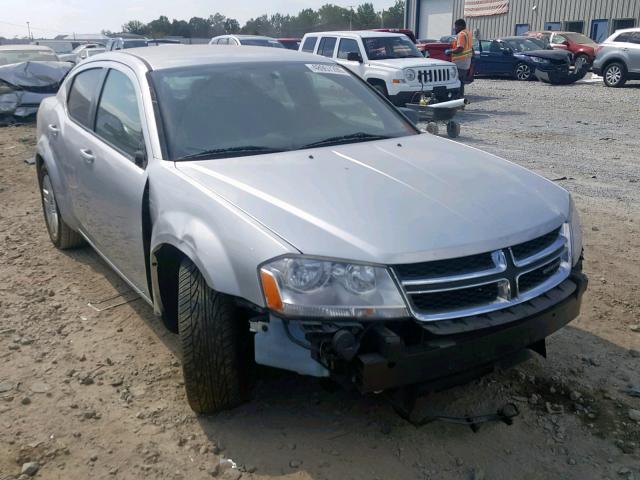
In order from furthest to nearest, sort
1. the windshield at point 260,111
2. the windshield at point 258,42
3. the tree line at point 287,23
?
the tree line at point 287,23
the windshield at point 258,42
the windshield at point 260,111

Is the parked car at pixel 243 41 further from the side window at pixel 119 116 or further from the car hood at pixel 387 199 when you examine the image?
the car hood at pixel 387 199

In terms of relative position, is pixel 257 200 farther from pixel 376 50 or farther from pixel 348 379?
pixel 376 50

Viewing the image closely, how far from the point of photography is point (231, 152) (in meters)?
3.46

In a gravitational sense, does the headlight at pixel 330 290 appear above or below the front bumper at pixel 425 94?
above

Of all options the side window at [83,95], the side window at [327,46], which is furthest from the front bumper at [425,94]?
the side window at [83,95]

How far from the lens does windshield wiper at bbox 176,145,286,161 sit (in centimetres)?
338

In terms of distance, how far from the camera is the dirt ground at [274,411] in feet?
9.27

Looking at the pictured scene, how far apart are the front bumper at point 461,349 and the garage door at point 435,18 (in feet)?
136

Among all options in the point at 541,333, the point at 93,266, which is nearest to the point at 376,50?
the point at 93,266

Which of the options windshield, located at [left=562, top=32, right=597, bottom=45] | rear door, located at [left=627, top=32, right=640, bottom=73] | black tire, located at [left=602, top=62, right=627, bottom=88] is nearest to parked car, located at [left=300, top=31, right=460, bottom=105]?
rear door, located at [left=627, top=32, right=640, bottom=73]

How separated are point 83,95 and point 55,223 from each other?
1296 mm

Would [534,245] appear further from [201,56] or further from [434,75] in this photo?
[434,75]

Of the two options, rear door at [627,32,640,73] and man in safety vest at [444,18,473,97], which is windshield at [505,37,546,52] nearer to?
rear door at [627,32,640,73]

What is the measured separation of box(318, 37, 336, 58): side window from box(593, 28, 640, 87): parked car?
30.8ft
